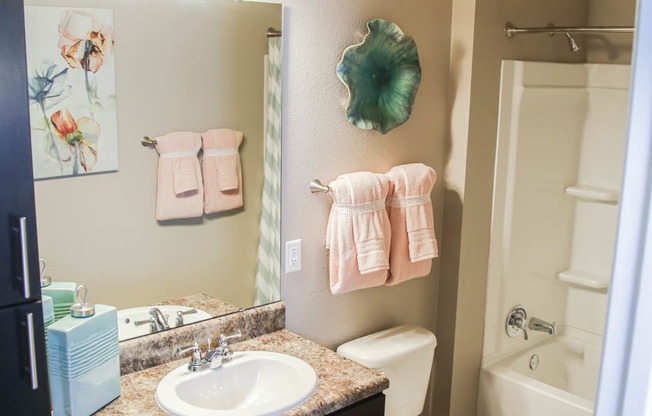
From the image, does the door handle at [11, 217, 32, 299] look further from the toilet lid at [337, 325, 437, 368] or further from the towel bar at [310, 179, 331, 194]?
the toilet lid at [337, 325, 437, 368]

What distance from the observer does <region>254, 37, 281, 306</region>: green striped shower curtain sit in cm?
202

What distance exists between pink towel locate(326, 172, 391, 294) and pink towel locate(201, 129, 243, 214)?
0.33 m

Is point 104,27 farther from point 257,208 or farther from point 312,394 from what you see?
point 312,394

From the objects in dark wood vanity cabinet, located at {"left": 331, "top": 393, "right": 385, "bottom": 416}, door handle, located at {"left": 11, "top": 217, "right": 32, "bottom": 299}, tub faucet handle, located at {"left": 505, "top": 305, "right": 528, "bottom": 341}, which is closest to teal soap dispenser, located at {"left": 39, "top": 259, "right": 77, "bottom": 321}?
door handle, located at {"left": 11, "top": 217, "right": 32, "bottom": 299}

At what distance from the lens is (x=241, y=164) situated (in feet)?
6.59

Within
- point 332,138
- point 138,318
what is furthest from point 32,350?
point 332,138

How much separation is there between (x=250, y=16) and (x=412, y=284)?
1.21 metres

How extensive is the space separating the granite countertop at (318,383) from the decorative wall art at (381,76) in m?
0.77

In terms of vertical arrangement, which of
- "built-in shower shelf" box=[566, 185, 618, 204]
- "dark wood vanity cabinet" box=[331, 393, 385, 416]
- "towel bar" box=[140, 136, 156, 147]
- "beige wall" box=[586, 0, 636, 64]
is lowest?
"dark wood vanity cabinet" box=[331, 393, 385, 416]

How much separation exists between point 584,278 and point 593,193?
404mm

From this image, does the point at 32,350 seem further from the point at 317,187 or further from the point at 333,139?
the point at 333,139

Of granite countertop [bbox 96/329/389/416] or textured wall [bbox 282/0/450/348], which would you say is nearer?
granite countertop [bbox 96/329/389/416]

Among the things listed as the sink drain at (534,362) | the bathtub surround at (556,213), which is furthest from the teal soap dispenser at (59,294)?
the sink drain at (534,362)

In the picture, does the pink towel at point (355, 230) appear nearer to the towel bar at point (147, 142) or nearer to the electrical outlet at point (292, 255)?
the electrical outlet at point (292, 255)
